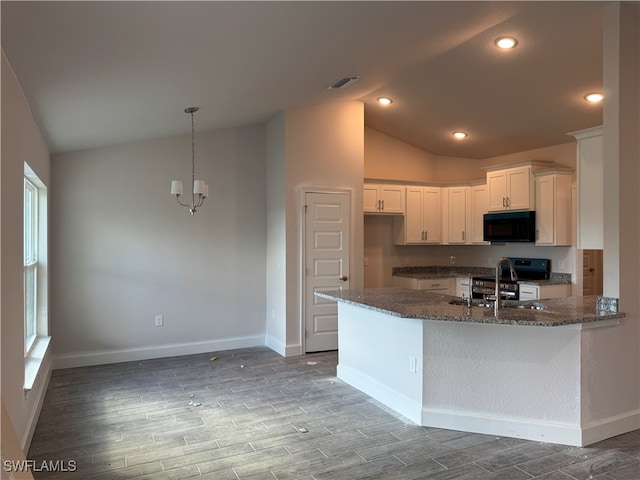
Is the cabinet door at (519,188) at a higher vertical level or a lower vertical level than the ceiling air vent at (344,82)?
lower

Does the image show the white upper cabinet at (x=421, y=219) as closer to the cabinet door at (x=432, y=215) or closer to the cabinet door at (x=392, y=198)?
the cabinet door at (x=432, y=215)

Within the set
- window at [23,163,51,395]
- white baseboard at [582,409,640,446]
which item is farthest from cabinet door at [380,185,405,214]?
window at [23,163,51,395]


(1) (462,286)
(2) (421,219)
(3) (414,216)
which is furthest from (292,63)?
(1) (462,286)

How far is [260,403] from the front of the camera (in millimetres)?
3873

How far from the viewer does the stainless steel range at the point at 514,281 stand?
587cm

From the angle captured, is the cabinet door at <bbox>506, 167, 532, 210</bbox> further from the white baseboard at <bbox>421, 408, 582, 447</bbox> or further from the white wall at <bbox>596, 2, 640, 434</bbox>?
the white baseboard at <bbox>421, 408, 582, 447</bbox>

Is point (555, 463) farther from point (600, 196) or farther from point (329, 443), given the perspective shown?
point (600, 196)

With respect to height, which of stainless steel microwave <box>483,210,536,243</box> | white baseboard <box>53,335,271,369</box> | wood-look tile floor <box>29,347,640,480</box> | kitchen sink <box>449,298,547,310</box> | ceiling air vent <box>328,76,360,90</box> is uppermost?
ceiling air vent <box>328,76,360,90</box>

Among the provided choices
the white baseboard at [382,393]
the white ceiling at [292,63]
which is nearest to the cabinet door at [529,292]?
the white ceiling at [292,63]

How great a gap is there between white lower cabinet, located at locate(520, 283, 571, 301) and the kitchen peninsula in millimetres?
2041

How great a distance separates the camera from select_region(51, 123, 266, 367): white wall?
502 cm

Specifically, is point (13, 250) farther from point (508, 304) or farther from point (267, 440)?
point (508, 304)

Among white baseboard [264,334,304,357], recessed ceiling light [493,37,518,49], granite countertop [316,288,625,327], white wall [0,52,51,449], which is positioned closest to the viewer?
white wall [0,52,51,449]

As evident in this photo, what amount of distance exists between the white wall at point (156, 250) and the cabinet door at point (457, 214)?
9.36ft
